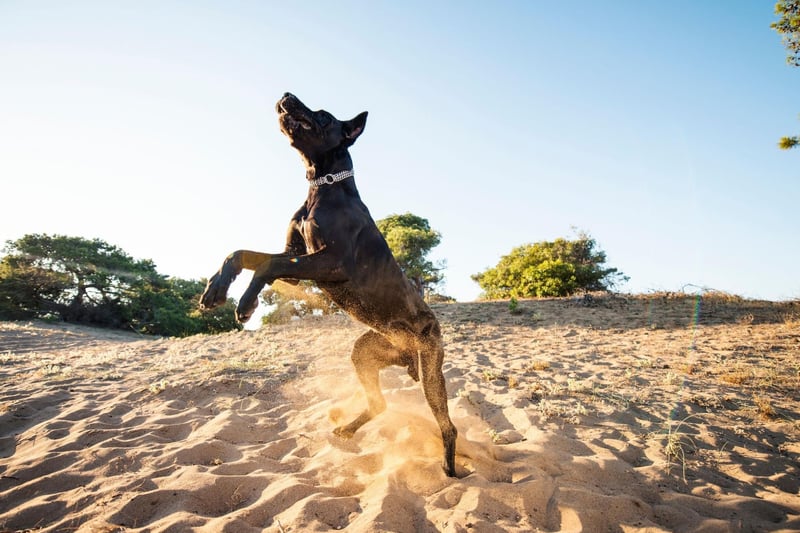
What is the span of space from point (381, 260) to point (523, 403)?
9.54 feet

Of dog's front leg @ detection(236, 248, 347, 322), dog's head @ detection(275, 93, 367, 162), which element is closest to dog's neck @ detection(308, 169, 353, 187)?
dog's head @ detection(275, 93, 367, 162)

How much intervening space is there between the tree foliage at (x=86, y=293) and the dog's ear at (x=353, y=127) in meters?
17.7

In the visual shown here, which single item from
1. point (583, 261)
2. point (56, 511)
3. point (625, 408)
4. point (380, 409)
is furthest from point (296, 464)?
point (583, 261)

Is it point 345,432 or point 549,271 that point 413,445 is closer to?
point 345,432

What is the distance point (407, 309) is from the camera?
282 cm

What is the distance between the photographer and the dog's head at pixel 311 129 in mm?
Answer: 2713

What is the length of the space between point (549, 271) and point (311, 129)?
1566cm

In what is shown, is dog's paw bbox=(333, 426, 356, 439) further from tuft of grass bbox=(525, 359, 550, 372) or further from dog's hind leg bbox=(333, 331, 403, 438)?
tuft of grass bbox=(525, 359, 550, 372)

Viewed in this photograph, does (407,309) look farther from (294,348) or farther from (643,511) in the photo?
(294,348)

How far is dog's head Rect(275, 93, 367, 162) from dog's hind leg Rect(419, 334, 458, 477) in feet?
5.45

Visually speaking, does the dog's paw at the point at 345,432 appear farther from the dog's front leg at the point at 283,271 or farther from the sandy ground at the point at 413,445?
the dog's front leg at the point at 283,271

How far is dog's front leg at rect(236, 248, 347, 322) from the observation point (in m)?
2.28

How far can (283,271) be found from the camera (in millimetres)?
2318

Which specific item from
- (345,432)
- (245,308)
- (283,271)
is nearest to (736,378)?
(345,432)
